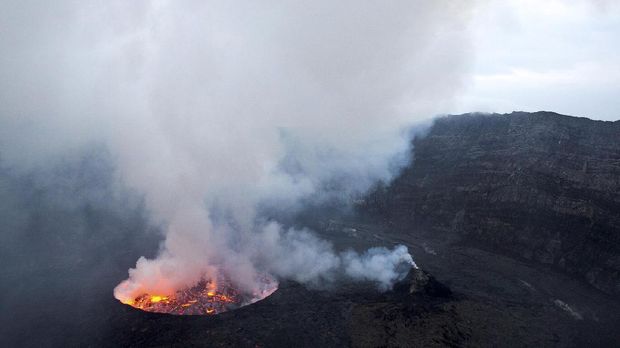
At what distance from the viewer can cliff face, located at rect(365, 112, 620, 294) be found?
47688 mm

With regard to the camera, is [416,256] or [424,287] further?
[416,256]

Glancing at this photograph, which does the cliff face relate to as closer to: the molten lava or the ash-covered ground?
the ash-covered ground

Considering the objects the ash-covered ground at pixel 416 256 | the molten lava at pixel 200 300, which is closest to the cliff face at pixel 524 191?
the ash-covered ground at pixel 416 256

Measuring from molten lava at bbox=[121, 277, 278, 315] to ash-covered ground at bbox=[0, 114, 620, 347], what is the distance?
130 cm

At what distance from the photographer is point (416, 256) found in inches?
1961

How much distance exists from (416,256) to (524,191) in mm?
18535

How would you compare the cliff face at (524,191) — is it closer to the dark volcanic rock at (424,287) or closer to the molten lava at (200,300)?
the dark volcanic rock at (424,287)

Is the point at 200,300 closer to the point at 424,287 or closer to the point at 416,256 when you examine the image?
the point at 424,287

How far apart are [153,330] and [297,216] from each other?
38.5 metres

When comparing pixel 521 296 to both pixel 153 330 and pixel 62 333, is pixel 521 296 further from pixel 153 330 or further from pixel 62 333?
pixel 62 333

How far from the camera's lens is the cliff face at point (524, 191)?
4769cm

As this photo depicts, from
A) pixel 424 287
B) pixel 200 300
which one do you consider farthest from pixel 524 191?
pixel 200 300

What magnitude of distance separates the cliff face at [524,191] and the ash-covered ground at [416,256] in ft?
0.61

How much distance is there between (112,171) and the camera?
7231 centimetres
